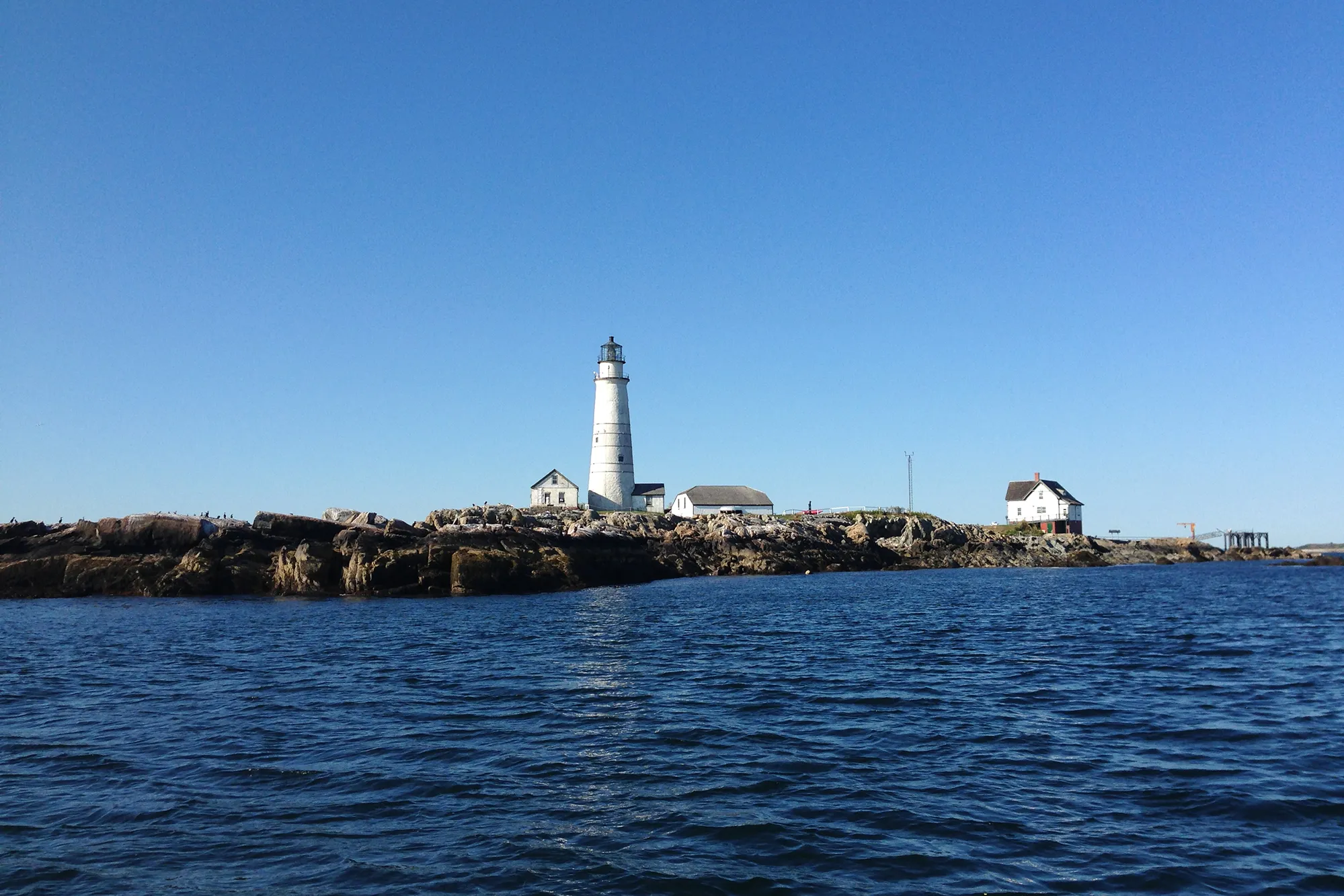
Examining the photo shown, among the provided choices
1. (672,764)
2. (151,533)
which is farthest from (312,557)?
(672,764)

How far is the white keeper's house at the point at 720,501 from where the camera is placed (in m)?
109

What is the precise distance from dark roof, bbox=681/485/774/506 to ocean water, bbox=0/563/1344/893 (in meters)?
79.4

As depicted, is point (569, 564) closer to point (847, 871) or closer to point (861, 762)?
point (861, 762)

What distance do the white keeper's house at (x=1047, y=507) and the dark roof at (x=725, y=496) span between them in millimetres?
32809

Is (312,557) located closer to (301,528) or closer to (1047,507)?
(301,528)

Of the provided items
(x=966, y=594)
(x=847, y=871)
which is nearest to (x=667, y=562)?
(x=966, y=594)

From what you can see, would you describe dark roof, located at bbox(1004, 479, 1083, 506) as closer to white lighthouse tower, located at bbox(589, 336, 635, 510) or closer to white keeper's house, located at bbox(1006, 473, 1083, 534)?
white keeper's house, located at bbox(1006, 473, 1083, 534)

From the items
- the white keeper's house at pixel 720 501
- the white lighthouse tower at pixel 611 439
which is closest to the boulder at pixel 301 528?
the white lighthouse tower at pixel 611 439

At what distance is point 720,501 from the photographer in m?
111

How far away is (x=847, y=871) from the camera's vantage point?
9.65m

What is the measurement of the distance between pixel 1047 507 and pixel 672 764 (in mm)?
113495

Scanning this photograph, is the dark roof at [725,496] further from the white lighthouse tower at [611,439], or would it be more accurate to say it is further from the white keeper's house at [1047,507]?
the white keeper's house at [1047,507]

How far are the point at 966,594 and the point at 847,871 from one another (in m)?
45.7

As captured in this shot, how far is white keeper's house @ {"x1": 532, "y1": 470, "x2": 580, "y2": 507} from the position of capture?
103562mm
